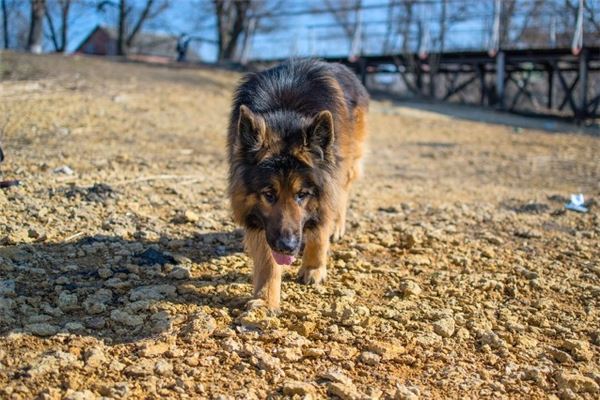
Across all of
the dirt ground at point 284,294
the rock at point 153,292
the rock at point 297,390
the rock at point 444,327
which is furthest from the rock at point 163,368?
the rock at point 444,327

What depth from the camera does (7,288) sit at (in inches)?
149

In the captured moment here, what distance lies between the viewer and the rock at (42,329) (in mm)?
3328

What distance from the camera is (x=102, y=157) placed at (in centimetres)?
837

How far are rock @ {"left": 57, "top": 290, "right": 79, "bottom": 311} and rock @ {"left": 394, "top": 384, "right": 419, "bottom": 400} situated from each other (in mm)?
2126

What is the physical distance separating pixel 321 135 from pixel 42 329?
2155 millimetres

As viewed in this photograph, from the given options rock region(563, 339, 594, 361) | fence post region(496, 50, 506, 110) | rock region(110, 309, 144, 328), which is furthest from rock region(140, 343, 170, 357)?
fence post region(496, 50, 506, 110)

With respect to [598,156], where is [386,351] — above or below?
below

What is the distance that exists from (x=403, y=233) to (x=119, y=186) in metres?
3.21

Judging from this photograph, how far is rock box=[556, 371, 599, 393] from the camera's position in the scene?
320 cm

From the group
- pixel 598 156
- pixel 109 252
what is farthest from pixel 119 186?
pixel 598 156

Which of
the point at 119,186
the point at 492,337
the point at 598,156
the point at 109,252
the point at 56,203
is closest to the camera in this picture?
the point at 492,337

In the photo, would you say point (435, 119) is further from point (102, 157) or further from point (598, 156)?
point (102, 157)

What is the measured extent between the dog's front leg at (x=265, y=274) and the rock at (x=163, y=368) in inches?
37.3

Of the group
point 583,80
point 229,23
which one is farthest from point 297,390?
point 229,23
